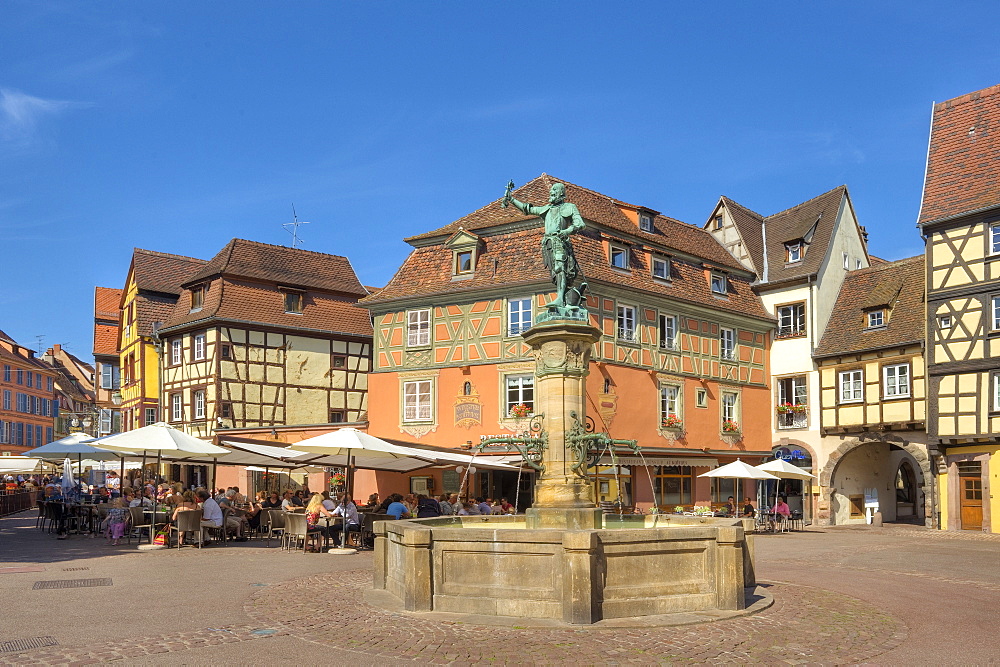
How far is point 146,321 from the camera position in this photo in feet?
150

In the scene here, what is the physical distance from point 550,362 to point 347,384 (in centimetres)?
2986

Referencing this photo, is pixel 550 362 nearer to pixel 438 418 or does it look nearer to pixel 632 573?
pixel 632 573

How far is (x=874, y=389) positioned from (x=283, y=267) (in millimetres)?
24293

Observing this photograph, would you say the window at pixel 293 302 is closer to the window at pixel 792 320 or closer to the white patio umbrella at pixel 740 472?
the window at pixel 792 320

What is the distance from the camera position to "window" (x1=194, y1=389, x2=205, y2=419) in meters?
39.5

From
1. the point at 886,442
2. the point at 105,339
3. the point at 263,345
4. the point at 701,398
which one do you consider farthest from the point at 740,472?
the point at 105,339

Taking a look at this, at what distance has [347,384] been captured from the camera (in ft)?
140

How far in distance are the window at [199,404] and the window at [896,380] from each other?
25.3 m

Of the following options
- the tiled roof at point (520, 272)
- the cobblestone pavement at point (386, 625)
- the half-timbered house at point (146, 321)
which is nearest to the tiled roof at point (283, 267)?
the half-timbered house at point (146, 321)

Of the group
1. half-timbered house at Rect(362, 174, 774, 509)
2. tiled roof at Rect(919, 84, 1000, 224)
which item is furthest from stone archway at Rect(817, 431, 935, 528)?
tiled roof at Rect(919, 84, 1000, 224)

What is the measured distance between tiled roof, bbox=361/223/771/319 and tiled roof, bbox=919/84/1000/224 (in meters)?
7.94

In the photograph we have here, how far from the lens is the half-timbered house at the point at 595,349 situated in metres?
31.5

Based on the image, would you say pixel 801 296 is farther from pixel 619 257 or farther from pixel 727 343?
pixel 619 257

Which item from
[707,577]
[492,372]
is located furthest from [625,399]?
[707,577]
